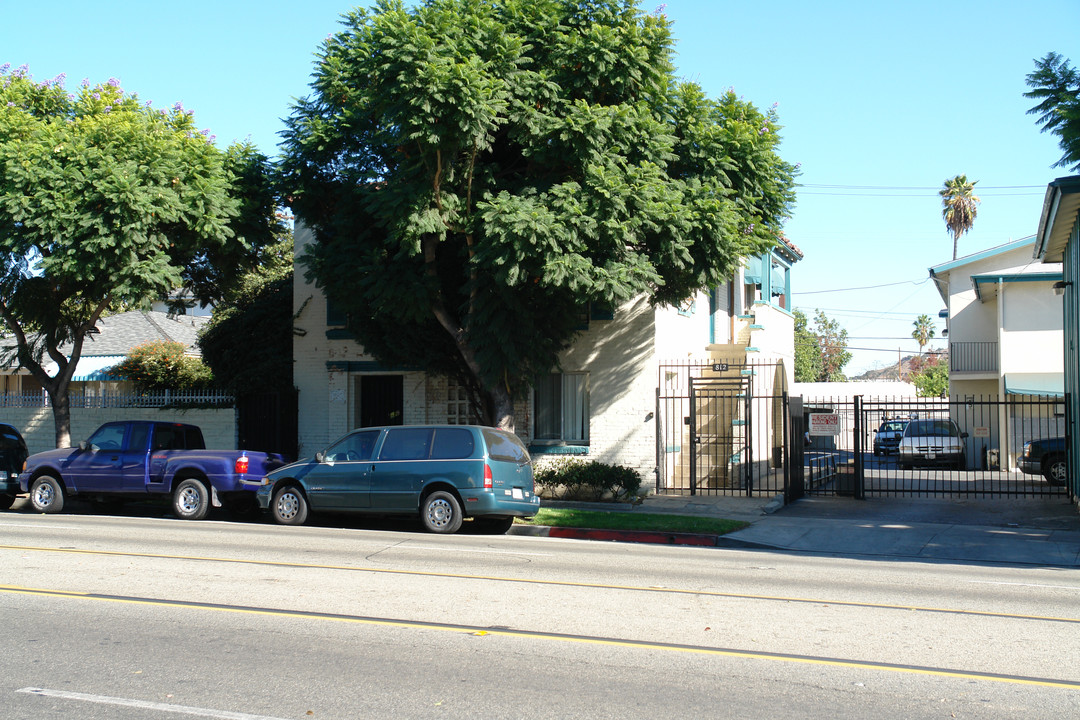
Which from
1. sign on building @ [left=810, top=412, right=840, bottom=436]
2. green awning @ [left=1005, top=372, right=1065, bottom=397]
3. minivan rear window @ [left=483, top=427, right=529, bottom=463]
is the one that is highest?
green awning @ [left=1005, top=372, right=1065, bottom=397]

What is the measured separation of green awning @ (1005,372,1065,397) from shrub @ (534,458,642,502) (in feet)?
46.6

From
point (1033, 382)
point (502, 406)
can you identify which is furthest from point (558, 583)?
point (1033, 382)

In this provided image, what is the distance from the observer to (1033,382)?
27875 mm

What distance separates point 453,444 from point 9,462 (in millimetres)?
9415

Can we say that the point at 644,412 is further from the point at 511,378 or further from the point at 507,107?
the point at 507,107

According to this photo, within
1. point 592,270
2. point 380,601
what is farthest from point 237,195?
point 380,601

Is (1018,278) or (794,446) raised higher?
(1018,278)

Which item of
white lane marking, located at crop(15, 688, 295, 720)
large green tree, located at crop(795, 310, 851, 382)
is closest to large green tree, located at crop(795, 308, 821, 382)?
large green tree, located at crop(795, 310, 851, 382)

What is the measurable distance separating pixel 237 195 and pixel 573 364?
325 inches

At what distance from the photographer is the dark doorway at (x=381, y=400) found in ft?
71.5

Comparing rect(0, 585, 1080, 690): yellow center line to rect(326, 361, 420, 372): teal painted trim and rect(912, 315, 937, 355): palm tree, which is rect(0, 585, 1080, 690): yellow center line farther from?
rect(912, 315, 937, 355): palm tree

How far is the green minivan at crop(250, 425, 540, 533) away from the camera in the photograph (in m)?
14.0

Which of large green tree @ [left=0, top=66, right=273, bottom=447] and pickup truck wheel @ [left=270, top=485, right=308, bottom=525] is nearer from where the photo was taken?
pickup truck wheel @ [left=270, top=485, right=308, bottom=525]

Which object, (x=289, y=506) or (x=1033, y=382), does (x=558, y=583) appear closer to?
(x=289, y=506)
